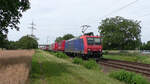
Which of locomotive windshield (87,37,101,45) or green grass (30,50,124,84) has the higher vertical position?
locomotive windshield (87,37,101,45)

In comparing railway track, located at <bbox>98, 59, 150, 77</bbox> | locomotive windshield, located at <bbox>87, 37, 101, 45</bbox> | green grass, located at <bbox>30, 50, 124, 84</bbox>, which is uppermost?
locomotive windshield, located at <bbox>87, 37, 101, 45</bbox>

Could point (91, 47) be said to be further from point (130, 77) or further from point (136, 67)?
point (130, 77)

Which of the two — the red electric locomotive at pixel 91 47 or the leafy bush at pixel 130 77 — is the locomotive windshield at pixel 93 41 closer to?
the red electric locomotive at pixel 91 47

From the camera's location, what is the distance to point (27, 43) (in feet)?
214

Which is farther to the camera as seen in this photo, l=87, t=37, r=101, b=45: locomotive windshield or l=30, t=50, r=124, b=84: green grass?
l=87, t=37, r=101, b=45: locomotive windshield

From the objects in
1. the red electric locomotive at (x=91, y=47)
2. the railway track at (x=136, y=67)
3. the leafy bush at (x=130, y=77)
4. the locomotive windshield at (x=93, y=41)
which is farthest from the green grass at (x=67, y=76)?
the locomotive windshield at (x=93, y=41)

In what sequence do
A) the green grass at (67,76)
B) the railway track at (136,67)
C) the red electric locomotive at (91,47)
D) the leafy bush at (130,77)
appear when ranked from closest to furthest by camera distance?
1. the green grass at (67,76)
2. the leafy bush at (130,77)
3. the railway track at (136,67)
4. the red electric locomotive at (91,47)

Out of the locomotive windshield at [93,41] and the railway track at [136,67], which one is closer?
the railway track at [136,67]

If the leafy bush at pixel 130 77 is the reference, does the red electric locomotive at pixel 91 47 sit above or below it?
above

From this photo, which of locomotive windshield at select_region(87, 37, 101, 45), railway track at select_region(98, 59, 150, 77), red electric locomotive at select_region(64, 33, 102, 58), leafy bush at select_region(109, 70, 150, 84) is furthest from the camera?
locomotive windshield at select_region(87, 37, 101, 45)

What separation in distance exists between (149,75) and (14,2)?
1002 cm

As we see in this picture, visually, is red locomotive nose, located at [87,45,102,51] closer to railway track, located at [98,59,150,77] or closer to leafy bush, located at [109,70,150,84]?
railway track, located at [98,59,150,77]

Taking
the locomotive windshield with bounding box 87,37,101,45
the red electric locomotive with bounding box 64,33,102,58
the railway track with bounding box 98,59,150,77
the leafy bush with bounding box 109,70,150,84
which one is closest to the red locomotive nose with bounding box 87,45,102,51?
the red electric locomotive with bounding box 64,33,102,58

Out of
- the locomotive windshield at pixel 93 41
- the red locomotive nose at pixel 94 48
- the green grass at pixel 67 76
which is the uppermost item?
the locomotive windshield at pixel 93 41
